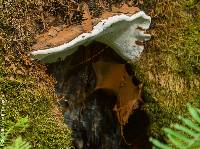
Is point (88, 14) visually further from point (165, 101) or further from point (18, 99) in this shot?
point (165, 101)

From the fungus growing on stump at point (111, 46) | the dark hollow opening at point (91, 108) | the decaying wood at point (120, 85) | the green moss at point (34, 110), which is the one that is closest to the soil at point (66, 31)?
the fungus growing on stump at point (111, 46)

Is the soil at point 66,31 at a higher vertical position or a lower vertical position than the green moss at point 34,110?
higher

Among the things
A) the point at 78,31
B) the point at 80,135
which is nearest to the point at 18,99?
the point at 78,31

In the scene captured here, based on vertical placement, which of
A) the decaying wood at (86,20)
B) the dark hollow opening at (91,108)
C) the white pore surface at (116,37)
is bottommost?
the dark hollow opening at (91,108)

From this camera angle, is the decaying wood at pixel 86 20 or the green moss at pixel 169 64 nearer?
the decaying wood at pixel 86 20

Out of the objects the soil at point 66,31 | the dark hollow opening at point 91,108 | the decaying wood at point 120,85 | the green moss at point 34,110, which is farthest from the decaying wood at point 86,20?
the decaying wood at point 120,85

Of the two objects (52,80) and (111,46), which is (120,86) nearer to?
(111,46)

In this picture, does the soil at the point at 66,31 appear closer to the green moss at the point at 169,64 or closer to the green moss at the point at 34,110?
the green moss at the point at 34,110

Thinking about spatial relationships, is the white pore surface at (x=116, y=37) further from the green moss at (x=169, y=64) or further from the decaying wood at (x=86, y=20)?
the green moss at (x=169, y=64)
